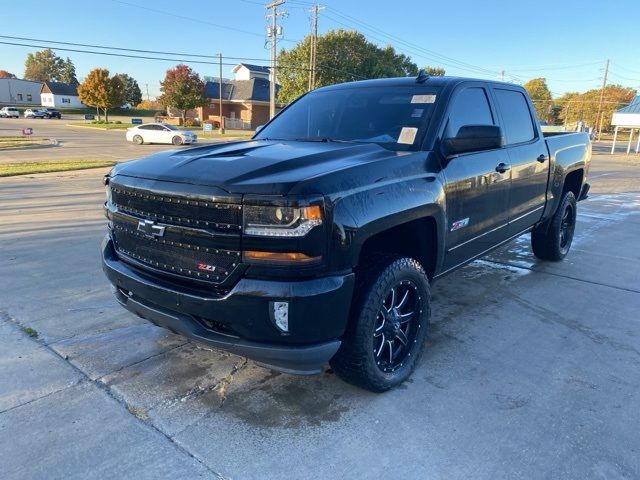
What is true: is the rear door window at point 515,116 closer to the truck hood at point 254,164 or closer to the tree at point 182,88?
the truck hood at point 254,164

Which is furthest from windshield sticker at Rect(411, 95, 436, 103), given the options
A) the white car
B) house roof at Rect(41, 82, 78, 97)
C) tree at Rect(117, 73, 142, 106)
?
house roof at Rect(41, 82, 78, 97)

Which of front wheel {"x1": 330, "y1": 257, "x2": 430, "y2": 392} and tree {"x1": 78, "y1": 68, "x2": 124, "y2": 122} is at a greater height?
tree {"x1": 78, "y1": 68, "x2": 124, "y2": 122}

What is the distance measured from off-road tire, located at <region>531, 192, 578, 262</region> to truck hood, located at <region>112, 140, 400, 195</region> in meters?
3.48

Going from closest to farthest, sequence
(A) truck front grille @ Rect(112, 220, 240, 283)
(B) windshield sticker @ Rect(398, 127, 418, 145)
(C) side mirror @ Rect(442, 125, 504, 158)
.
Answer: (A) truck front grille @ Rect(112, 220, 240, 283)
(C) side mirror @ Rect(442, 125, 504, 158)
(B) windshield sticker @ Rect(398, 127, 418, 145)

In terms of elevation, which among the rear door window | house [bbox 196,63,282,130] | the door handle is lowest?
the door handle

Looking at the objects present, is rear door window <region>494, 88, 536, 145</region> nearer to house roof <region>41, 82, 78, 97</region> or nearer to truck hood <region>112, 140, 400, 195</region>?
truck hood <region>112, 140, 400, 195</region>

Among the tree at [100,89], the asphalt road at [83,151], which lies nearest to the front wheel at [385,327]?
the asphalt road at [83,151]

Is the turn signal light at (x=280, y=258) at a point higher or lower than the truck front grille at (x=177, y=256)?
higher

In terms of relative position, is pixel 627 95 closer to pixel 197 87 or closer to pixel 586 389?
pixel 197 87

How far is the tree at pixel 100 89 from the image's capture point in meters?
54.2

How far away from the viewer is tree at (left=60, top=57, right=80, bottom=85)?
143m

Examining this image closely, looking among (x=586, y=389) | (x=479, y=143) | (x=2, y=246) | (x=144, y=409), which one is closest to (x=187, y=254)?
(x=144, y=409)

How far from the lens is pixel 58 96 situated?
106 m

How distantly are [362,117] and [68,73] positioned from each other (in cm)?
16492
